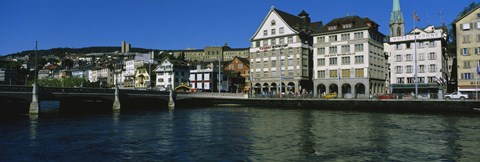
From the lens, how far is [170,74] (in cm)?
14400

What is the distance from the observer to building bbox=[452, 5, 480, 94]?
82.7 m

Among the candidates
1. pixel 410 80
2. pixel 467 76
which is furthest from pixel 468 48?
pixel 410 80

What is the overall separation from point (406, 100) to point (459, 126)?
25255mm

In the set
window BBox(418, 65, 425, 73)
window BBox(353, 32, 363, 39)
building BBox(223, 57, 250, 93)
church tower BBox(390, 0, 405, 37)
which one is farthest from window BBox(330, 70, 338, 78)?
building BBox(223, 57, 250, 93)

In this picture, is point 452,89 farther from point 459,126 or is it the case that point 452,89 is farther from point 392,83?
point 459,126

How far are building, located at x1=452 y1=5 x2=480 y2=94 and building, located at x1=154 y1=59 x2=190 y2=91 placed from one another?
8915 centimetres

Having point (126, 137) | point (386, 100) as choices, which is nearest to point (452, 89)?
point (386, 100)

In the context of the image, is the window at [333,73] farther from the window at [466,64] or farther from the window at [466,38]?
the window at [466,38]

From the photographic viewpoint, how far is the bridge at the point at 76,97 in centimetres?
6103

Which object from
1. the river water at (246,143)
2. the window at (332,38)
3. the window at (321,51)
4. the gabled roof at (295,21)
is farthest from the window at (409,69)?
the river water at (246,143)

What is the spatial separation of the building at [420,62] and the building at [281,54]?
22234 mm

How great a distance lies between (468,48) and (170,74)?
94288 millimetres

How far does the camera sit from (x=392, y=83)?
9525 cm

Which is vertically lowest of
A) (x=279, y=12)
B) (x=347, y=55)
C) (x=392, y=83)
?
(x=392, y=83)
